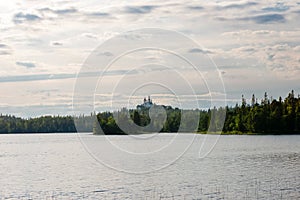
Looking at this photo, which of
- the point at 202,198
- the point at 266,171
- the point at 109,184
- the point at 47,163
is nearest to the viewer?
the point at 202,198

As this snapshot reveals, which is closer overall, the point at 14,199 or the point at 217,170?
the point at 14,199

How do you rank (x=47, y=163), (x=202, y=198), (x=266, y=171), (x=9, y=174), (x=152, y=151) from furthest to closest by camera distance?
(x=152, y=151)
(x=47, y=163)
(x=9, y=174)
(x=266, y=171)
(x=202, y=198)

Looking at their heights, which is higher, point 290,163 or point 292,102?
point 292,102

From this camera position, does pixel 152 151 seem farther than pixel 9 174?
Yes

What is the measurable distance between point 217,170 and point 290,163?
33.4ft

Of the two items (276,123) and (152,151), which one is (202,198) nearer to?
(152,151)

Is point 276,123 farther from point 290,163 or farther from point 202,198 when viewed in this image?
point 202,198

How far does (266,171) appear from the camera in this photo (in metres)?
52.9

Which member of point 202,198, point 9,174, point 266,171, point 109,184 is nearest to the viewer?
point 202,198

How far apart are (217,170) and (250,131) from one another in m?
101

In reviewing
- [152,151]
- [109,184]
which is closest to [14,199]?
[109,184]

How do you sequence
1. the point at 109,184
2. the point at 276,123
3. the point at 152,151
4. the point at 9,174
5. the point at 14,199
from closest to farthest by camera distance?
the point at 14,199
the point at 109,184
the point at 9,174
the point at 152,151
the point at 276,123

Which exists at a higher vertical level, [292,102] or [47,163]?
[292,102]

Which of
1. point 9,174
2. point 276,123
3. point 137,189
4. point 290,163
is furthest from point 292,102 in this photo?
point 137,189
